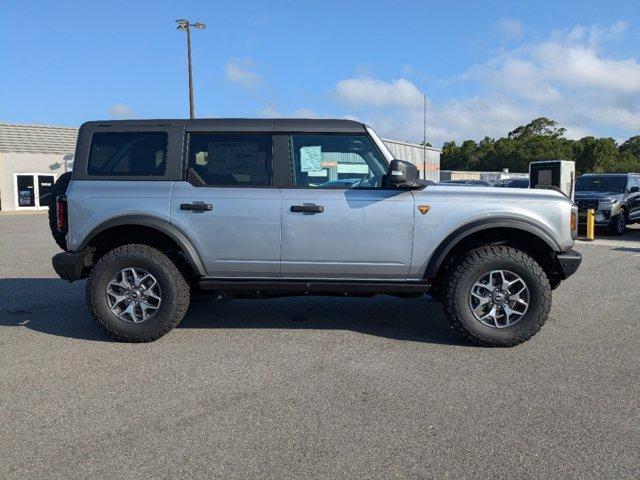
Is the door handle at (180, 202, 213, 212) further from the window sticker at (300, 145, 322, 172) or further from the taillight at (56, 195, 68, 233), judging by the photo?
the taillight at (56, 195, 68, 233)

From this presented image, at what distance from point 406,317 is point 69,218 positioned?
11.4 feet

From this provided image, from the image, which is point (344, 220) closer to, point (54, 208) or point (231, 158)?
point (231, 158)

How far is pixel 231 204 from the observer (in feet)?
15.5

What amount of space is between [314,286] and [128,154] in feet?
6.87

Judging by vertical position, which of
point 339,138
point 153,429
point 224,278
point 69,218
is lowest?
point 153,429

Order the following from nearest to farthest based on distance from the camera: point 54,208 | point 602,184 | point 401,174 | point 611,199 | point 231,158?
1. point 401,174
2. point 231,158
3. point 54,208
4. point 611,199
5. point 602,184

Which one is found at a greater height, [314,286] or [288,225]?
[288,225]

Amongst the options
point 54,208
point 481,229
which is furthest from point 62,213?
point 481,229

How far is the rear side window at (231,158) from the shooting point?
4824 mm

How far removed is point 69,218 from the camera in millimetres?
4812

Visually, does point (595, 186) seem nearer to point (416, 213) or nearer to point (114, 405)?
point (416, 213)

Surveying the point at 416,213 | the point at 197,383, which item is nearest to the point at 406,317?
the point at 416,213

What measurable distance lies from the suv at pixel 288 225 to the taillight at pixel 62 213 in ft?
0.04

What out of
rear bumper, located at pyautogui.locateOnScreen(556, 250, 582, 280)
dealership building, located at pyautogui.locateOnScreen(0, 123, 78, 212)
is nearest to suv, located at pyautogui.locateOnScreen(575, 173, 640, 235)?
rear bumper, located at pyautogui.locateOnScreen(556, 250, 582, 280)
